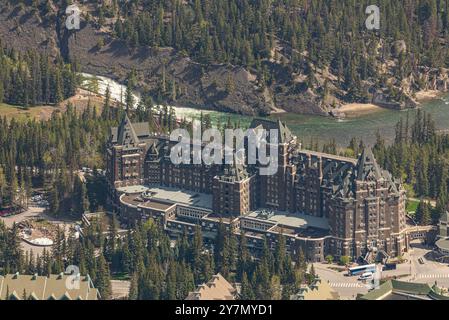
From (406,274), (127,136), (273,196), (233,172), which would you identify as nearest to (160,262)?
(233,172)

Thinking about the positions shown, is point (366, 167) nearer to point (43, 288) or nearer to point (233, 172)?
point (233, 172)

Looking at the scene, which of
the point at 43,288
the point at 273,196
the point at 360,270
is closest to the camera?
the point at 43,288

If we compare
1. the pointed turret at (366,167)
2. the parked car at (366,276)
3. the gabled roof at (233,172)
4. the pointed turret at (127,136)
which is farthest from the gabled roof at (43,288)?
the pointed turret at (127,136)

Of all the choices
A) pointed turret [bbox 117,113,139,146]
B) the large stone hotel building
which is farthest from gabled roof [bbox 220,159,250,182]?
pointed turret [bbox 117,113,139,146]

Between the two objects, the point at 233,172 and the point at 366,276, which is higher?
the point at 233,172

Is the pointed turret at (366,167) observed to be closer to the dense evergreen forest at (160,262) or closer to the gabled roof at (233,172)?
the dense evergreen forest at (160,262)

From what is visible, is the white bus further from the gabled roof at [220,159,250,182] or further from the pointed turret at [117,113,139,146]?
the pointed turret at [117,113,139,146]
